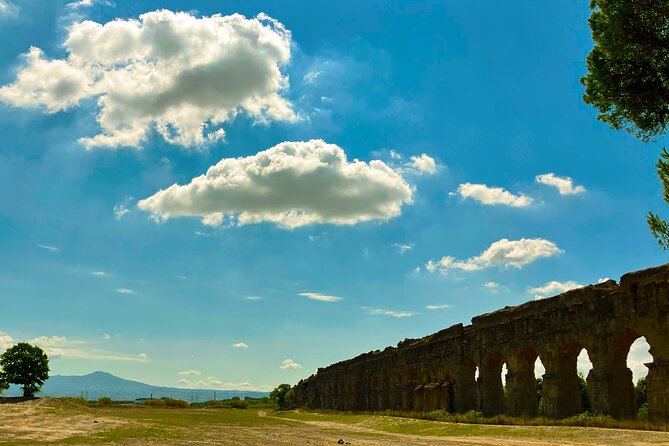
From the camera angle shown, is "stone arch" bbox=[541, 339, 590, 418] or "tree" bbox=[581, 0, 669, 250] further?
"stone arch" bbox=[541, 339, 590, 418]

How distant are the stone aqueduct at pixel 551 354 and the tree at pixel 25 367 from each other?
3204cm

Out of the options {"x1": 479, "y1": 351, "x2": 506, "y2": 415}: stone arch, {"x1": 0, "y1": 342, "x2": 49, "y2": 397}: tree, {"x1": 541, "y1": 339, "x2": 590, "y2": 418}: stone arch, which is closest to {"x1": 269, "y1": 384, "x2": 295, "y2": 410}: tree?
{"x1": 0, "y1": 342, "x2": 49, "y2": 397}: tree

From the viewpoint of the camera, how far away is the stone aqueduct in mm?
20969

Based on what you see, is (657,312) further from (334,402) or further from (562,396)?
(334,402)

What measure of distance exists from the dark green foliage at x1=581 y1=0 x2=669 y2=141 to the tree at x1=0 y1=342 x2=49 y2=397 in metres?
51.1

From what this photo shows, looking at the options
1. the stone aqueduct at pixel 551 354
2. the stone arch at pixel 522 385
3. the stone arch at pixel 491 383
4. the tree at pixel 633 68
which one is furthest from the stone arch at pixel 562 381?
the tree at pixel 633 68

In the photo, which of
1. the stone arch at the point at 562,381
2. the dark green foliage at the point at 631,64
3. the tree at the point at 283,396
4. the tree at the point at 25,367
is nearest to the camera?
the dark green foliage at the point at 631,64

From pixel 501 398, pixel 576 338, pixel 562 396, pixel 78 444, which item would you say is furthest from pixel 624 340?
pixel 78 444

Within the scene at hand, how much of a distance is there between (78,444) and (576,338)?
19372 mm

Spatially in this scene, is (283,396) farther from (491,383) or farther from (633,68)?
(633,68)

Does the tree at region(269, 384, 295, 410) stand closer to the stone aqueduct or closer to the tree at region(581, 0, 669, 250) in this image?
the stone aqueduct

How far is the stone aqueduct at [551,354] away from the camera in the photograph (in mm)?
20969

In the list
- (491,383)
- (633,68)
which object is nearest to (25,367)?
(491,383)

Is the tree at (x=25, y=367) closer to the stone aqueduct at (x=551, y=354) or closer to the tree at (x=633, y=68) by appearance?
the stone aqueduct at (x=551, y=354)
